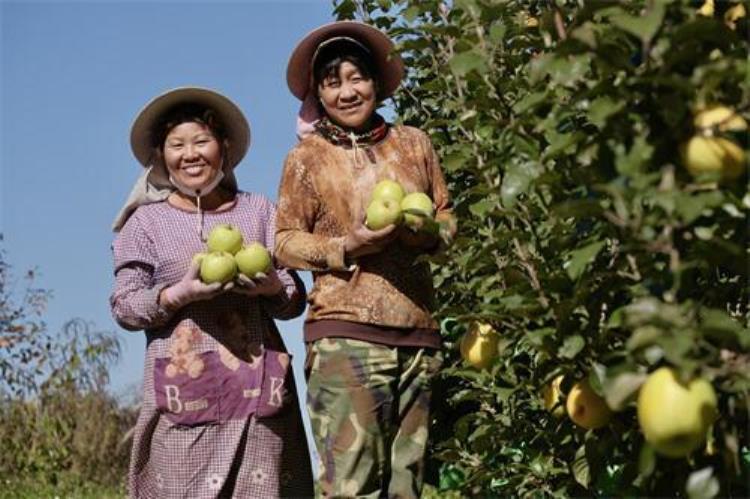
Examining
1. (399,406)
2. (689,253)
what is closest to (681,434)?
(689,253)

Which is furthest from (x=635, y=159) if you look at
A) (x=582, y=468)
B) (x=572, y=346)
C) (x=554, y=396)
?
(x=582, y=468)

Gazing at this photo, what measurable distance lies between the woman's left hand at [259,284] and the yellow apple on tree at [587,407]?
1.18m

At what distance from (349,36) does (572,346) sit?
142 centimetres

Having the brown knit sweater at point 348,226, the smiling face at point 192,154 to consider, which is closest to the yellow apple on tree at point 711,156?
the brown knit sweater at point 348,226

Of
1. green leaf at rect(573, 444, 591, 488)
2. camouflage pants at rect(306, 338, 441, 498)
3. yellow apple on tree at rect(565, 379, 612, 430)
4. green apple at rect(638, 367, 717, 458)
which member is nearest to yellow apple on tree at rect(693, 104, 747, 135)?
green apple at rect(638, 367, 717, 458)

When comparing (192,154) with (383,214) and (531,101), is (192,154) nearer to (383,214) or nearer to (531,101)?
(383,214)

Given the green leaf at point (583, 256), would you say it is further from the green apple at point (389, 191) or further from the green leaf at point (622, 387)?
the green apple at point (389, 191)

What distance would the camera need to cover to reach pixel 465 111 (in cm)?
271

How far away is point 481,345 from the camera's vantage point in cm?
277

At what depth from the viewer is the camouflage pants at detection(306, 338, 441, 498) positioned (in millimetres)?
3004

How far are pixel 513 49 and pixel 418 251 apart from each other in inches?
26.3

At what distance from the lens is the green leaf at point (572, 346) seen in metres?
2.21

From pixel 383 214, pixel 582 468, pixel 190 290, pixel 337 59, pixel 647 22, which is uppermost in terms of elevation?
pixel 337 59

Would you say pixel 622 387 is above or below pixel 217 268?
below
